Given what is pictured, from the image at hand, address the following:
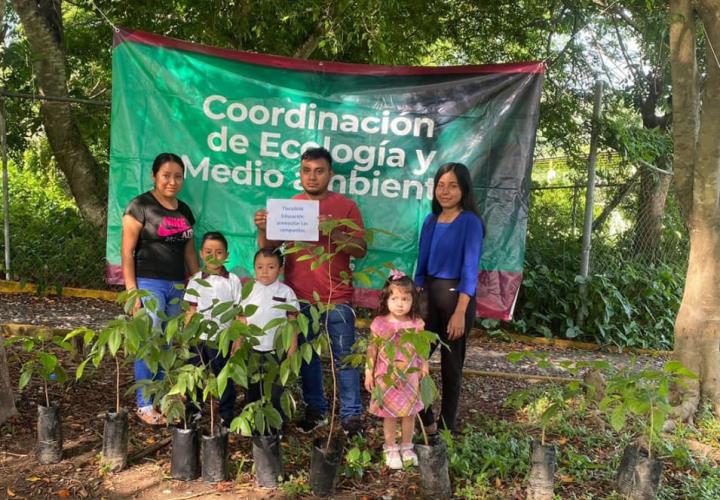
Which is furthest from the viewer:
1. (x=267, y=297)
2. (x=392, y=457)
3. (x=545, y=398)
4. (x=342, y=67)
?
(x=342, y=67)

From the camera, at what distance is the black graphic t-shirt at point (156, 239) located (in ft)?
11.5

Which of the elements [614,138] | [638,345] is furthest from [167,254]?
[638,345]

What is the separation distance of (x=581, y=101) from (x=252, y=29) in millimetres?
3503

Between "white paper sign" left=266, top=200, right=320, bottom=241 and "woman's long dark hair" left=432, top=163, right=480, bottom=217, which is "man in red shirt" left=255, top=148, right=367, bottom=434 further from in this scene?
"woman's long dark hair" left=432, top=163, right=480, bottom=217

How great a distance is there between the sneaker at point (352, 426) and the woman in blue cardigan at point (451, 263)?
37cm

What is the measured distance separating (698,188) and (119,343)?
3.54 meters

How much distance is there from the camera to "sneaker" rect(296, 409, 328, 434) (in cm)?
371

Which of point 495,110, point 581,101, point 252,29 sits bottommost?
point 495,110

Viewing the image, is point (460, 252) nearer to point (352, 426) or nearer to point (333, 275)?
point (333, 275)

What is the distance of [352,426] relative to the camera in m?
3.50

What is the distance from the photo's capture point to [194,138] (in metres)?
4.27

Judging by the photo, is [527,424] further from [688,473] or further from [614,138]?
[614,138]

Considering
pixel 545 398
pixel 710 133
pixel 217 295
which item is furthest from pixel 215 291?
pixel 710 133

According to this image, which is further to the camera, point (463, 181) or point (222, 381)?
point (463, 181)
